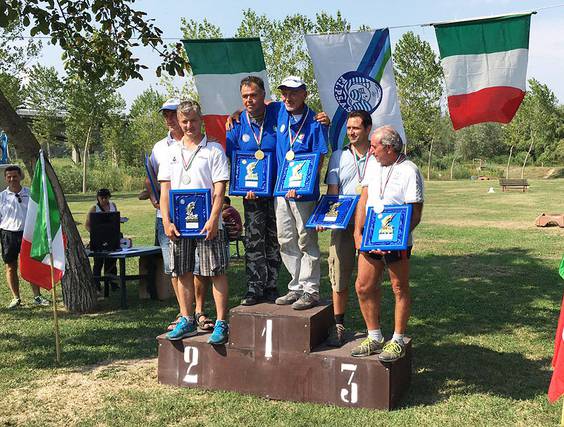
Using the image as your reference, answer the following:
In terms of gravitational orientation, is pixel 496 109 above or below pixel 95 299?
above

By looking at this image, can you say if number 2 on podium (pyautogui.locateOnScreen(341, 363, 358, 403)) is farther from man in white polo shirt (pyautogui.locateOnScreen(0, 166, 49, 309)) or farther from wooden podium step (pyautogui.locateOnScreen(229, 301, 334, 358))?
man in white polo shirt (pyautogui.locateOnScreen(0, 166, 49, 309))

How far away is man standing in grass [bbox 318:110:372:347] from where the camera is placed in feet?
16.6

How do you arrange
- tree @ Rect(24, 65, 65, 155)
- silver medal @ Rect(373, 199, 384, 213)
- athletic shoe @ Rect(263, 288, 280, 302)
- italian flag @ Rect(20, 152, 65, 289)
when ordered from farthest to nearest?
1. tree @ Rect(24, 65, 65, 155)
2. italian flag @ Rect(20, 152, 65, 289)
3. athletic shoe @ Rect(263, 288, 280, 302)
4. silver medal @ Rect(373, 199, 384, 213)

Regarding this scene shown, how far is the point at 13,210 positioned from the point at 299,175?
16.5 feet

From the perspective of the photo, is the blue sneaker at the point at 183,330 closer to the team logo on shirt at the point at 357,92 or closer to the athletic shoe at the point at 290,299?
the athletic shoe at the point at 290,299

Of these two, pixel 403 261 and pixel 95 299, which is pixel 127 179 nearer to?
pixel 95 299

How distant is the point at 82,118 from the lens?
122 ft

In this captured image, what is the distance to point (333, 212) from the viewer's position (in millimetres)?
5016

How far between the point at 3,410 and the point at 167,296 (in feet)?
12.6

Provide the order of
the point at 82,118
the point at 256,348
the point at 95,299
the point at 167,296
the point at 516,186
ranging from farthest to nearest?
the point at 82,118
the point at 516,186
the point at 167,296
the point at 95,299
the point at 256,348

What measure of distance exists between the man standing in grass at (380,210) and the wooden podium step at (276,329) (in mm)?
403

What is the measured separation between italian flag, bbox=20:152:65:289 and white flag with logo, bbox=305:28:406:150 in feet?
9.57

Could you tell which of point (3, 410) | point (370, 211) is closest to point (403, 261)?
point (370, 211)

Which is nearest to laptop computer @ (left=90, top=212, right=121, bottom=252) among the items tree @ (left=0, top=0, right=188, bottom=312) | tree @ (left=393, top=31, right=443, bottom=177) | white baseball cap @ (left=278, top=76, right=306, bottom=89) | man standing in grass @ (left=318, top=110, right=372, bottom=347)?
tree @ (left=0, top=0, right=188, bottom=312)
